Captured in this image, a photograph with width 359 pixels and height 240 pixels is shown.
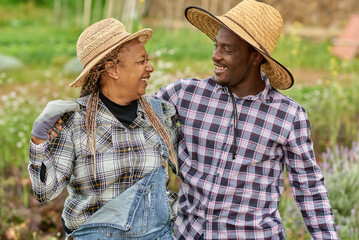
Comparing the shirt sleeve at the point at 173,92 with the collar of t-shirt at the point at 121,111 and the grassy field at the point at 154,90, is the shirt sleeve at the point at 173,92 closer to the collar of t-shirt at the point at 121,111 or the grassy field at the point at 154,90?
the collar of t-shirt at the point at 121,111

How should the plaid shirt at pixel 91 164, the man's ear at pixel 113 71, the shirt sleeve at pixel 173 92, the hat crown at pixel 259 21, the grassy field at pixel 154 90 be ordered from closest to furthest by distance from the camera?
the plaid shirt at pixel 91 164 < the man's ear at pixel 113 71 < the hat crown at pixel 259 21 < the shirt sleeve at pixel 173 92 < the grassy field at pixel 154 90

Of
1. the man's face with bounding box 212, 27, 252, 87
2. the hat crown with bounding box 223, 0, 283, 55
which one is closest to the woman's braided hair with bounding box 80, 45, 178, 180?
the man's face with bounding box 212, 27, 252, 87

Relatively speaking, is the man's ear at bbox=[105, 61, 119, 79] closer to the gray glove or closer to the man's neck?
the gray glove

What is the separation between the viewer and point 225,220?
2.07 meters

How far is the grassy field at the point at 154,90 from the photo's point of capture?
10.8 feet

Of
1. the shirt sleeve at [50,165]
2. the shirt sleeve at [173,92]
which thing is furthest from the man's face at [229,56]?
the shirt sleeve at [50,165]

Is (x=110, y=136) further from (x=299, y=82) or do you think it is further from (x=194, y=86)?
(x=299, y=82)

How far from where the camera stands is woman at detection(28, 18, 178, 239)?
6.01 feet

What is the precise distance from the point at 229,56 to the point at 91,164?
2.47ft

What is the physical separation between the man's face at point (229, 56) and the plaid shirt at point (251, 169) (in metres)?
0.10

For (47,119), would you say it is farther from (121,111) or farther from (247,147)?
(247,147)

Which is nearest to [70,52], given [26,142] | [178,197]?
[26,142]

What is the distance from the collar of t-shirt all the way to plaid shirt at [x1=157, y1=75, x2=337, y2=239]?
33cm

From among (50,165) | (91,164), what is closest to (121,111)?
(91,164)
